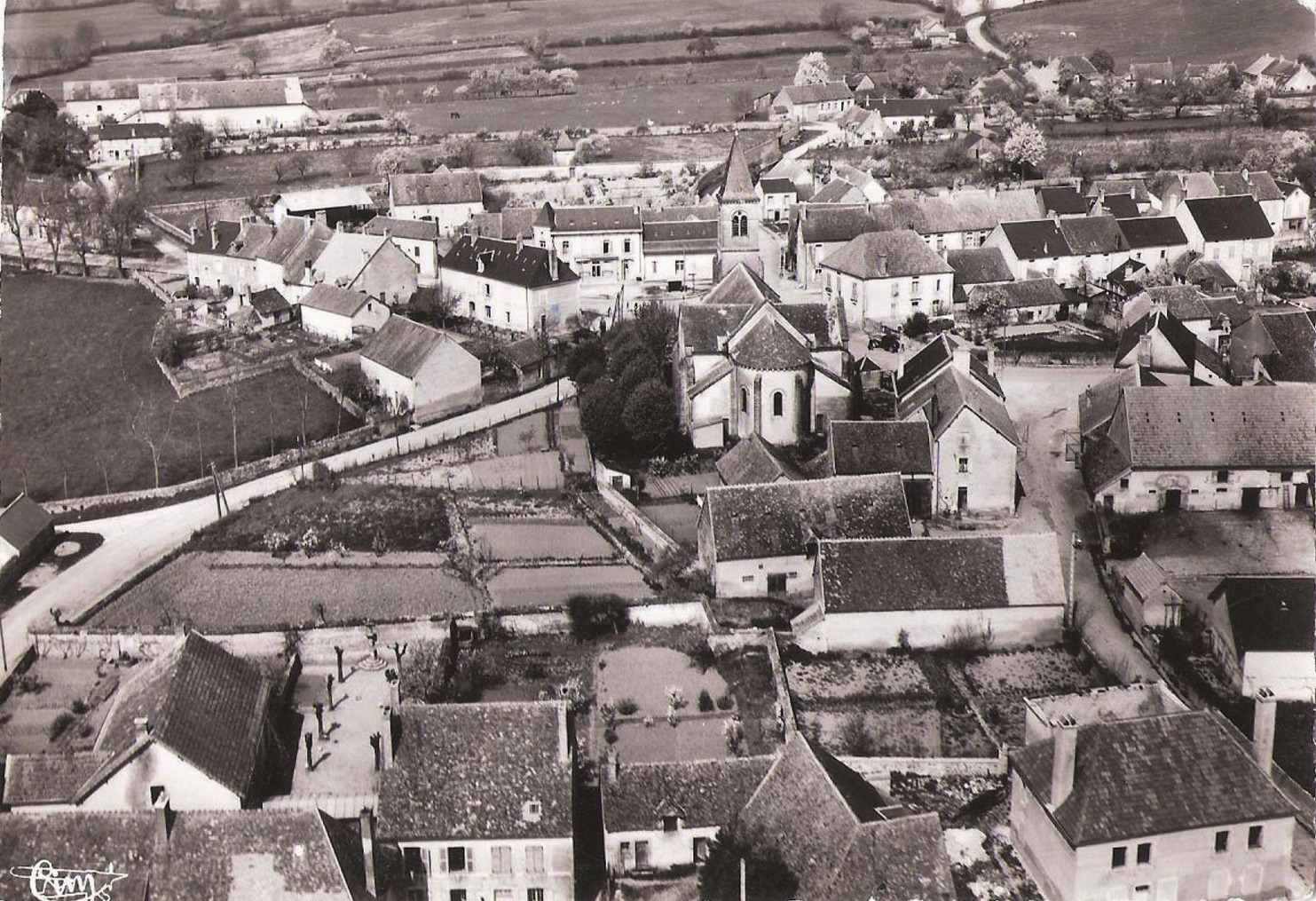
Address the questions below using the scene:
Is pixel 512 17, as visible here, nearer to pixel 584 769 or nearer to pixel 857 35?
pixel 857 35

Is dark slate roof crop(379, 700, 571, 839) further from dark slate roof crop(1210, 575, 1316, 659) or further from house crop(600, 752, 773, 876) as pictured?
dark slate roof crop(1210, 575, 1316, 659)

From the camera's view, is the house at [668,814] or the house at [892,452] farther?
the house at [892,452]

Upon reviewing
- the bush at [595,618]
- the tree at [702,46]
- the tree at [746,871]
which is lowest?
the bush at [595,618]

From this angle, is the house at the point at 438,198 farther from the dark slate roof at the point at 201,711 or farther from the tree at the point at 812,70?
the dark slate roof at the point at 201,711

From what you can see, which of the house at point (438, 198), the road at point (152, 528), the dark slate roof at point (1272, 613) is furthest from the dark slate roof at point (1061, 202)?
the dark slate roof at point (1272, 613)

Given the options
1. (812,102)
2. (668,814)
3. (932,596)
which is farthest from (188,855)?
(812,102)

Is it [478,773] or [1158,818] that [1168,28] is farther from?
[478,773]

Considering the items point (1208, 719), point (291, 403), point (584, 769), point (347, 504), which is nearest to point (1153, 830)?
point (1208, 719)
